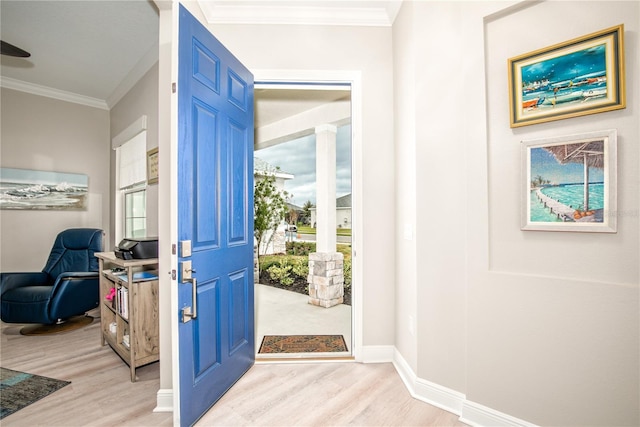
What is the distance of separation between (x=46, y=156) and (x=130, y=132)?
57.8 inches

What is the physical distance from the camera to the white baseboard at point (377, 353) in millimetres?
2391

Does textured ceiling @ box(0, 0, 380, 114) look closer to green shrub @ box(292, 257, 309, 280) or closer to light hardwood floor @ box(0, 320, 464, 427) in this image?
light hardwood floor @ box(0, 320, 464, 427)

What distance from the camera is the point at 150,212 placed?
2.99 metres

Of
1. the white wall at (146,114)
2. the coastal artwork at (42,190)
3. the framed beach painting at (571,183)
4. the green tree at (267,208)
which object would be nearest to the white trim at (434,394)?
the framed beach painting at (571,183)

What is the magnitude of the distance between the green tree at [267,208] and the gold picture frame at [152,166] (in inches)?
98.0

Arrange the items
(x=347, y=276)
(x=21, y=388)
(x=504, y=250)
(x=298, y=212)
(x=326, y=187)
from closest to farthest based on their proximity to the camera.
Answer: (x=504, y=250)
(x=21, y=388)
(x=326, y=187)
(x=347, y=276)
(x=298, y=212)

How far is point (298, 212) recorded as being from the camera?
242 inches

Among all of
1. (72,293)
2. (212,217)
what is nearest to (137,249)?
(212,217)

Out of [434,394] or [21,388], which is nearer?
[434,394]

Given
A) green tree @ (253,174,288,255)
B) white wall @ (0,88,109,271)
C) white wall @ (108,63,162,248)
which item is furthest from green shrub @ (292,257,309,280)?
white wall @ (0,88,109,271)

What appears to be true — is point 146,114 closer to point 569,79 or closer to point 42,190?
point 42,190

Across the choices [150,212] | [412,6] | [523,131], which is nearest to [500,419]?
[523,131]

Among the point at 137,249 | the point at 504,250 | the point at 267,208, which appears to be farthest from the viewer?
the point at 267,208

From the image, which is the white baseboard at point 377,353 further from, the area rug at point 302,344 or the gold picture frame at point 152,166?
the gold picture frame at point 152,166
